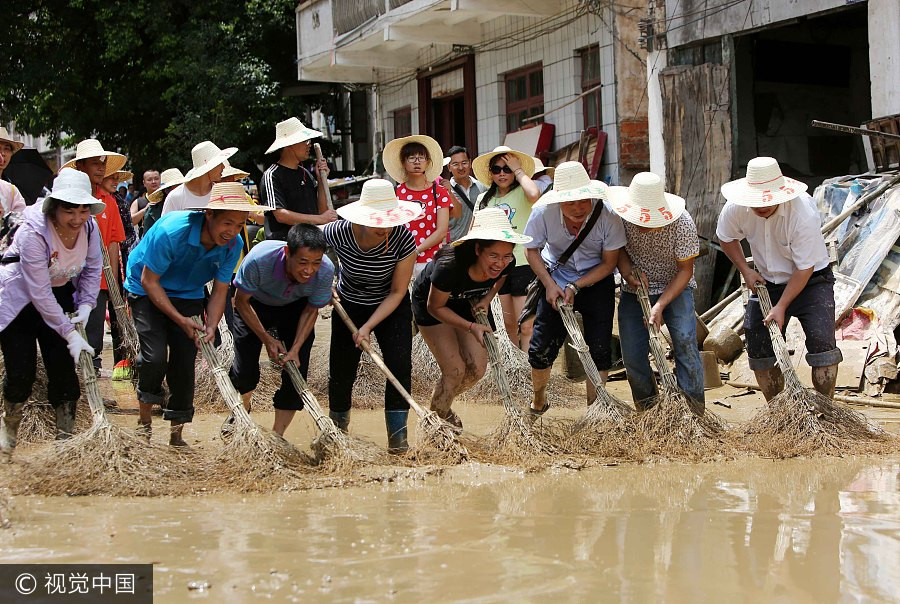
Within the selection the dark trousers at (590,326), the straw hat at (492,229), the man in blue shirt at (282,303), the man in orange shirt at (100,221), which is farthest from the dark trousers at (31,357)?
the dark trousers at (590,326)

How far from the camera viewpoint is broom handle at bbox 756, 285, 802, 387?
5.74 meters

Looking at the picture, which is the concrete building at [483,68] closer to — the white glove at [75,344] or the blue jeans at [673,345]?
the blue jeans at [673,345]

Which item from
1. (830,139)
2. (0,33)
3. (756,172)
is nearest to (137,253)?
(756,172)

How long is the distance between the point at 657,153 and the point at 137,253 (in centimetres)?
724

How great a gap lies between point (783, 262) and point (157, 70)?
16.2 metres

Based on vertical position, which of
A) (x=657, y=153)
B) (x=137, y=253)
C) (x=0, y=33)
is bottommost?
(x=137, y=253)

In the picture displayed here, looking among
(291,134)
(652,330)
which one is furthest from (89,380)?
(652,330)

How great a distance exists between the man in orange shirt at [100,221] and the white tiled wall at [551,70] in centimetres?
668

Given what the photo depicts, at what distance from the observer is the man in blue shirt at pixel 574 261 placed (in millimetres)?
5902

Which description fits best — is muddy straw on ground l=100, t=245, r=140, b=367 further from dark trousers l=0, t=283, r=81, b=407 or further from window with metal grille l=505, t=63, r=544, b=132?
window with metal grille l=505, t=63, r=544, b=132

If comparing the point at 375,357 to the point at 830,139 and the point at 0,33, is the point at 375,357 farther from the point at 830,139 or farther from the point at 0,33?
the point at 0,33

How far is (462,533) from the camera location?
163 inches

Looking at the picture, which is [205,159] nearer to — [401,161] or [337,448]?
[401,161]

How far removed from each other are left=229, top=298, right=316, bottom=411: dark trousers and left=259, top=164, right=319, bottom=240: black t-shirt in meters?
1.35
